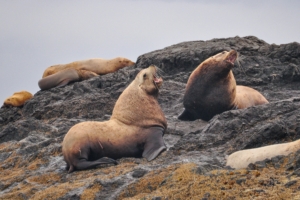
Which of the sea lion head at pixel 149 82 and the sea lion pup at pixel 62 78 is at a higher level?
the sea lion head at pixel 149 82

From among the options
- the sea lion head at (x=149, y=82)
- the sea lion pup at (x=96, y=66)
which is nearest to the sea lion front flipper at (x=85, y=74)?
the sea lion pup at (x=96, y=66)

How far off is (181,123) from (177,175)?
4346mm

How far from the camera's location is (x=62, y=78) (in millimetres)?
18750

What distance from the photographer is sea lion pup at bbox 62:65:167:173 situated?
10.5m

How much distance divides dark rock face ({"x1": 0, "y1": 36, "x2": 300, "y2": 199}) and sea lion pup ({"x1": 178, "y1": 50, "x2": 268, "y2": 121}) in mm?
309

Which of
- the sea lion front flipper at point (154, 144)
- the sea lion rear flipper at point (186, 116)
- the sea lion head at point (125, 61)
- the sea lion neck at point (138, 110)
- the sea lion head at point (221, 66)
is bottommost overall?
the sea lion rear flipper at point (186, 116)

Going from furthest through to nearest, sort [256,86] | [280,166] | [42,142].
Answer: [256,86] → [42,142] → [280,166]

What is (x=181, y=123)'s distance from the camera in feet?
41.8

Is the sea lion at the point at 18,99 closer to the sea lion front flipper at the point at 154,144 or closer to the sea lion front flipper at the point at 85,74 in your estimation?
the sea lion front flipper at the point at 85,74

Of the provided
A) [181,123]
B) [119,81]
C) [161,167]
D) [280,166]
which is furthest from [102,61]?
[280,166]

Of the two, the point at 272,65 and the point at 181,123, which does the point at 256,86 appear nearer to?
the point at 272,65

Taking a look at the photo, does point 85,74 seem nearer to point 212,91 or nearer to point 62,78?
point 62,78

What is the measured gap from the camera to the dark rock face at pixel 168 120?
31.1ft

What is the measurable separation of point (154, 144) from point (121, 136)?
55 centimetres
